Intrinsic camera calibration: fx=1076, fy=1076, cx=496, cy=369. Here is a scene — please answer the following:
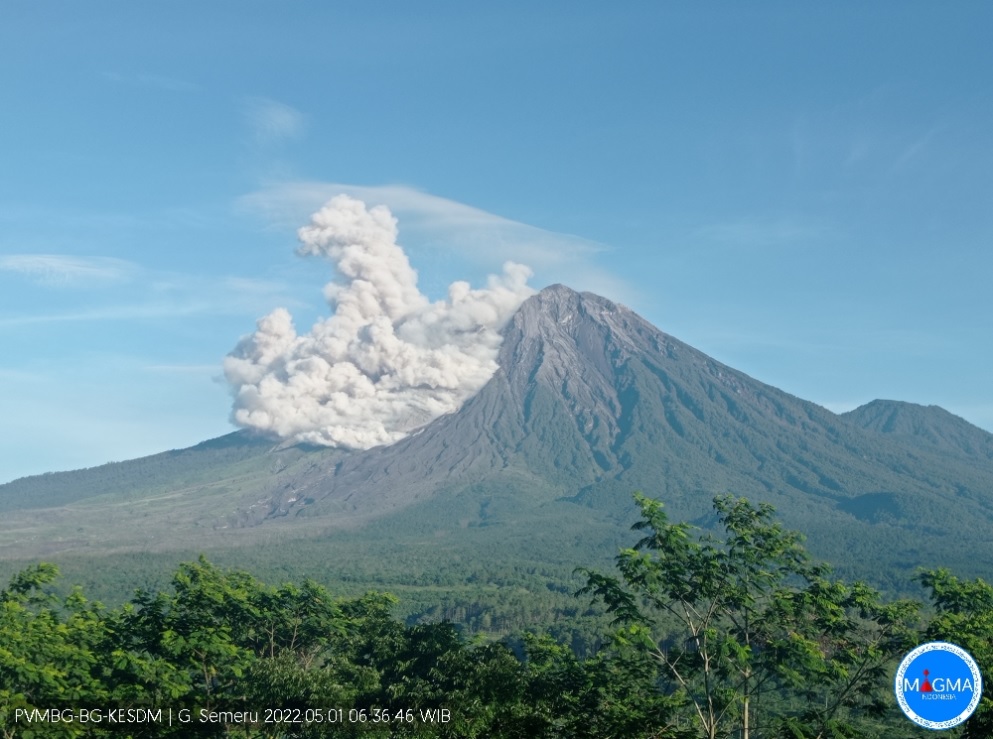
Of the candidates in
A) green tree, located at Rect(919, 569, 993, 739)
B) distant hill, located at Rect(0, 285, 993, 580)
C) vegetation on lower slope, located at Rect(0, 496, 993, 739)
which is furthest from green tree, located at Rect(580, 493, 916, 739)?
distant hill, located at Rect(0, 285, 993, 580)

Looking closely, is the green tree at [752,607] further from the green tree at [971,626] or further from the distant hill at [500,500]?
the distant hill at [500,500]

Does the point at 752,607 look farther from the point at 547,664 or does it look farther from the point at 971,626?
the point at 547,664

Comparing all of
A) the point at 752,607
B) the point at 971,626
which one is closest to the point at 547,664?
the point at 752,607

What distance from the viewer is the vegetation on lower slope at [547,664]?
687 inches

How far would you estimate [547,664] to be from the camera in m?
21.4

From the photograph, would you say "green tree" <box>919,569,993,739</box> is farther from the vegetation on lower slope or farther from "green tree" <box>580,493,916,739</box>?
"green tree" <box>580,493,916,739</box>

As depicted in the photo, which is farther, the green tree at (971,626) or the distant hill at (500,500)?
the distant hill at (500,500)

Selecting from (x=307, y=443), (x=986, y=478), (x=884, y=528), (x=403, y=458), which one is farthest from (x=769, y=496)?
(x=307, y=443)

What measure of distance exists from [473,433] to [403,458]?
607 inches

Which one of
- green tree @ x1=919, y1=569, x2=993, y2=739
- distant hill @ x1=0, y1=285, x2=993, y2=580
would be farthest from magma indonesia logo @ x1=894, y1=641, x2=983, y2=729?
distant hill @ x1=0, y1=285, x2=993, y2=580

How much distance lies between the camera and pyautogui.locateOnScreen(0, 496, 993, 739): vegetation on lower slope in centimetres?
1745

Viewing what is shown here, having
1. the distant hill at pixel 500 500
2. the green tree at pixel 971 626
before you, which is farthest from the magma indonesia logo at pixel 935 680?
the distant hill at pixel 500 500

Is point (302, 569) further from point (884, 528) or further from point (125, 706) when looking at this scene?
point (125, 706)

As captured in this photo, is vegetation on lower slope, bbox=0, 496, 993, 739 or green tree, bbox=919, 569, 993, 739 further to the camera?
vegetation on lower slope, bbox=0, 496, 993, 739
